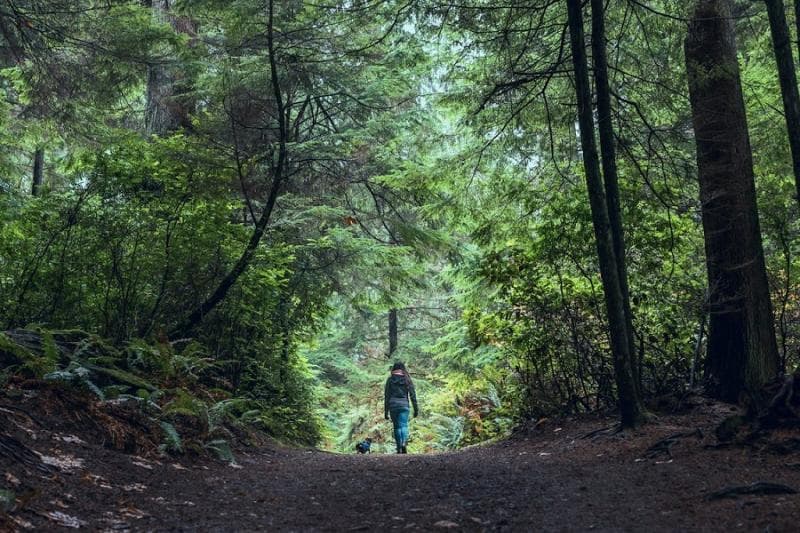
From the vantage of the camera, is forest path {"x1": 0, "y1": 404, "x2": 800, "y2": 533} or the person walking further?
the person walking

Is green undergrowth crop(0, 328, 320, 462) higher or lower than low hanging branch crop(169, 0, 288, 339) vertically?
lower

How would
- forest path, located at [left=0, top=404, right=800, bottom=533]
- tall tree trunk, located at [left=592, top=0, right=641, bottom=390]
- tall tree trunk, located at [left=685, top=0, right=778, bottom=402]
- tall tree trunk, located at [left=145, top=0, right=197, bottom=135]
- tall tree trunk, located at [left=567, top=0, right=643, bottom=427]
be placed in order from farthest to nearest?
tall tree trunk, located at [left=145, top=0, right=197, bottom=135] < tall tree trunk, located at [left=685, top=0, right=778, bottom=402] < tall tree trunk, located at [left=592, top=0, right=641, bottom=390] < tall tree trunk, located at [left=567, top=0, right=643, bottom=427] < forest path, located at [left=0, top=404, right=800, bottom=533]

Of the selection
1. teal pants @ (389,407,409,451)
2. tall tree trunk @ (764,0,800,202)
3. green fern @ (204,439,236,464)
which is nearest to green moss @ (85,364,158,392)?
green fern @ (204,439,236,464)

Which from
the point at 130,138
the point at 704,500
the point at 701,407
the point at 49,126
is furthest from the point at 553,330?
the point at 49,126

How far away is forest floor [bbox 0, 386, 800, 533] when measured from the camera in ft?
12.5

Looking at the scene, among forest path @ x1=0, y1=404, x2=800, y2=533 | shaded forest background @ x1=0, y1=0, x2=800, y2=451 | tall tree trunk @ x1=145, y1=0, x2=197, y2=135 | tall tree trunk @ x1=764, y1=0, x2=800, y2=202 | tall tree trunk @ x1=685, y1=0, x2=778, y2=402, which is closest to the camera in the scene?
forest path @ x1=0, y1=404, x2=800, y2=533

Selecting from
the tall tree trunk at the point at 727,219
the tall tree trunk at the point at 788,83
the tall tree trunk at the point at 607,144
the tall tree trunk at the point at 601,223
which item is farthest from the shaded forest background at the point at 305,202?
the tall tree trunk at the point at 788,83

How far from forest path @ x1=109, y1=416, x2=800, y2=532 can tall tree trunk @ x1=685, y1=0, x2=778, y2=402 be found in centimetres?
146

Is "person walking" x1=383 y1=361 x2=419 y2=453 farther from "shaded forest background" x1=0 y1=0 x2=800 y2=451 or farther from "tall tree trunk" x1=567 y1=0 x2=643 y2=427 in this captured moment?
"tall tree trunk" x1=567 y1=0 x2=643 y2=427

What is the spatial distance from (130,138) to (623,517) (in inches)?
319

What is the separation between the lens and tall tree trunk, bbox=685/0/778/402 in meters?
7.33

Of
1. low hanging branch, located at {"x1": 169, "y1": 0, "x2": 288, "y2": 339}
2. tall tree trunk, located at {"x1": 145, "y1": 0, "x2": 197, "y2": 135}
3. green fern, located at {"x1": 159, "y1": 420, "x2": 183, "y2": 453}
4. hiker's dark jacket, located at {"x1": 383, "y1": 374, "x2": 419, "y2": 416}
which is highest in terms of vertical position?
tall tree trunk, located at {"x1": 145, "y1": 0, "x2": 197, "y2": 135}

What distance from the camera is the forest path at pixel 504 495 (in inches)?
154

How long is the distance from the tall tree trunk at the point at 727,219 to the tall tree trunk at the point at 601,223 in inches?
56.9
